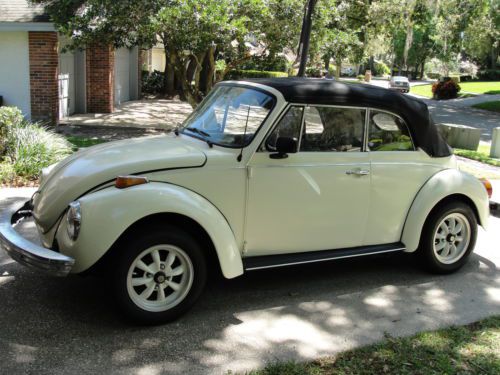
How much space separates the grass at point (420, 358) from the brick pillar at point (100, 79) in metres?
16.1

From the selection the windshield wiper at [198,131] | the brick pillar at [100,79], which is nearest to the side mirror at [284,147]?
the windshield wiper at [198,131]

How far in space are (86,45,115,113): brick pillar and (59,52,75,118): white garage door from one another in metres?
0.67

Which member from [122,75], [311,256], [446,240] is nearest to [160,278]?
[311,256]

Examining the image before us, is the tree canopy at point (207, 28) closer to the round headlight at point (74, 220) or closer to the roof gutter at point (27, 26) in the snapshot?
the roof gutter at point (27, 26)

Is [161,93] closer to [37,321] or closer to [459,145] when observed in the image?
[459,145]

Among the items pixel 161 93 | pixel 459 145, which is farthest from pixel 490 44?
pixel 459 145

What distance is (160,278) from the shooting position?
4145 mm

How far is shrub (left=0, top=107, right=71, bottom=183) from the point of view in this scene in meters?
8.84

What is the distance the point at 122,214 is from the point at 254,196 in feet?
3.59

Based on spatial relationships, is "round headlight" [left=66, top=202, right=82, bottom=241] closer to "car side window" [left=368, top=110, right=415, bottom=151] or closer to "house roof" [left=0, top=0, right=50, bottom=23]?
"car side window" [left=368, top=110, right=415, bottom=151]

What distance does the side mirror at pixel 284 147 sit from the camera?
14.6 ft

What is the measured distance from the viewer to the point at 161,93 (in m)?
28.2

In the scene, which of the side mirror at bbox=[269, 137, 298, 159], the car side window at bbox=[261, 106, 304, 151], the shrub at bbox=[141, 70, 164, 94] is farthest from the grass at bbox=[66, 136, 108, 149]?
the shrub at bbox=[141, 70, 164, 94]

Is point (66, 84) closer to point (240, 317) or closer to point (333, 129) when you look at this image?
point (333, 129)
